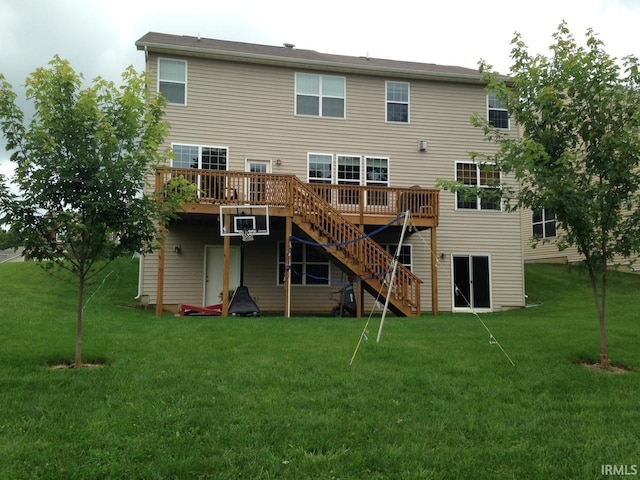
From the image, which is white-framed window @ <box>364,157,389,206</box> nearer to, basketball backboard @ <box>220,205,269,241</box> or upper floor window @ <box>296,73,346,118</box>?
upper floor window @ <box>296,73,346,118</box>

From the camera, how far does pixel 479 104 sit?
54.4 ft

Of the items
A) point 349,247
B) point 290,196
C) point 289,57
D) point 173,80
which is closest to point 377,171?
point 349,247

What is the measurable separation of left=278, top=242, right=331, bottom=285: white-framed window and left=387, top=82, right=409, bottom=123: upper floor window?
4.93m

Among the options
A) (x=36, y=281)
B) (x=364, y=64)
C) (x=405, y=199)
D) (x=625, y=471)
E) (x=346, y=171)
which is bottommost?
(x=625, y=471)

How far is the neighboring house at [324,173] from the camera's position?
505 inches

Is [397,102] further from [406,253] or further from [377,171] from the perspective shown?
[406,253]

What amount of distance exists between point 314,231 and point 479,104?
311 inches

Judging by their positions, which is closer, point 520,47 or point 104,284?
point 520,47

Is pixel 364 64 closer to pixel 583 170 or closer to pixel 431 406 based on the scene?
pixel 583 170

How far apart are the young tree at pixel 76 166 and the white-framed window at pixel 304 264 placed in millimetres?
8688

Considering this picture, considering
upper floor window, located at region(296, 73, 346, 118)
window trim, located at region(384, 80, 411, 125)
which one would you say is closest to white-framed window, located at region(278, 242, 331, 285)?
upper floor window, located at region(296, 73, 346, 118)

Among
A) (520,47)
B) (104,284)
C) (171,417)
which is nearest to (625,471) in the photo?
(171,417)

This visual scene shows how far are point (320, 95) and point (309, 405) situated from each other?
1229cm

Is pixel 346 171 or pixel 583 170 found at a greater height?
pixel 346 171
